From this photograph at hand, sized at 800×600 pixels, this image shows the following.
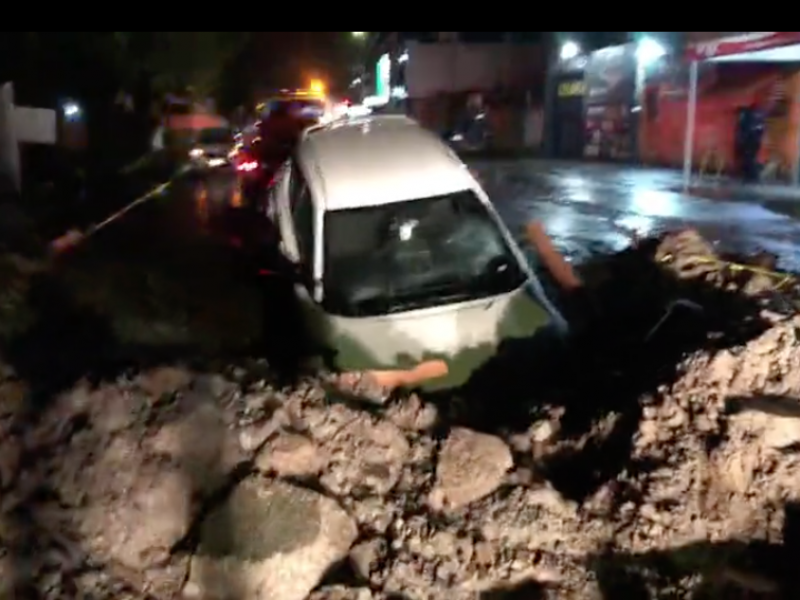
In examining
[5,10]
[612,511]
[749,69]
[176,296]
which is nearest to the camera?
[612,511]

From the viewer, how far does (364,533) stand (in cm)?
516

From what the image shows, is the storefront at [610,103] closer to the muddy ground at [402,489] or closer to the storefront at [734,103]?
the storefront at [734,103]

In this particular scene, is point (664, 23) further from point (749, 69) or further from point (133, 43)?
point (133, 43)

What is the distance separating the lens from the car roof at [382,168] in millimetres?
7555

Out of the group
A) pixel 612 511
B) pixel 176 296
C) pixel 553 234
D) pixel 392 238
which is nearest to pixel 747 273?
pixel 392 238

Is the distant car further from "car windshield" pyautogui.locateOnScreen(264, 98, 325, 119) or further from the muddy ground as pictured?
the muddy ground

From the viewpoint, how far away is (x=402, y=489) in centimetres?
546

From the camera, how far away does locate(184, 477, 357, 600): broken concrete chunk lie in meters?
4.78

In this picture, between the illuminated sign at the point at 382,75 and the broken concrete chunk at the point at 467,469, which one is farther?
the illuminated sign at the point at 382,75

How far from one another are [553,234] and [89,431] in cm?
1107

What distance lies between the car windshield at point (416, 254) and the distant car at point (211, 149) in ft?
88.8

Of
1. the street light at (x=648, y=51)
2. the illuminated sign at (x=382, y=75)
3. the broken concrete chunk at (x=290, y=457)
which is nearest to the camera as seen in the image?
the broken concrete chunk at (x=290, y=457)

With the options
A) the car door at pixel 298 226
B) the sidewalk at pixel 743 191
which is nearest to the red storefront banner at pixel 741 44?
the sidewalk at pixel 743 191

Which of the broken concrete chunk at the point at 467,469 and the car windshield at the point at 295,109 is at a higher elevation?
the car windshield at the point at 295,109
